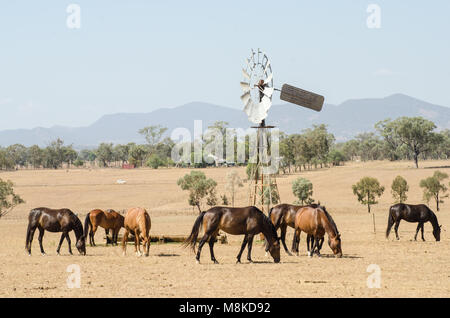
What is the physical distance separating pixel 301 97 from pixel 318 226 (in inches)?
385

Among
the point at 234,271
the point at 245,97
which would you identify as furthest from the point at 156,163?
the point at 234,271

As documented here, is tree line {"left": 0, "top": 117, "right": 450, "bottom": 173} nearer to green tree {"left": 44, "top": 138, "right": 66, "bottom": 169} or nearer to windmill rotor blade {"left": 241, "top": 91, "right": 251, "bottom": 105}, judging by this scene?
green tree {"left": 44, "top": 138, "right": 66, "bottom": 169}

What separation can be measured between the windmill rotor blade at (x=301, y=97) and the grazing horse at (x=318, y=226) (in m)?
8.36

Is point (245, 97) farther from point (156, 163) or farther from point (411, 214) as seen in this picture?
point (156, 163)

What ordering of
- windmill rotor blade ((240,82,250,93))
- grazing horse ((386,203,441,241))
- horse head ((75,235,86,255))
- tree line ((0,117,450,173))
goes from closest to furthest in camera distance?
horse head ((75,235,86,255)) < grazing horse ((386,203,441,241)) < windmill rotor blade ((240,82,250,93)) < tree line ((0,117,450,173))

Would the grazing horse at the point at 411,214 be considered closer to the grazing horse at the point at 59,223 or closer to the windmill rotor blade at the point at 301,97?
the windmill rotor blade at the point at 301,97

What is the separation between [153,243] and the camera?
97.1ft

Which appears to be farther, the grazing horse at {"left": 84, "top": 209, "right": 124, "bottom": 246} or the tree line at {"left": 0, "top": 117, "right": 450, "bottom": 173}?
the tree line at {"left": 0, "top": 117, "right": 450, "bottom": 173}

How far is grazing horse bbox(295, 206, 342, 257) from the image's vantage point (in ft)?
73.9

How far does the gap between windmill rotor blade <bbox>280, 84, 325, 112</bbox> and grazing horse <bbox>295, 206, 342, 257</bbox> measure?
8362 mm

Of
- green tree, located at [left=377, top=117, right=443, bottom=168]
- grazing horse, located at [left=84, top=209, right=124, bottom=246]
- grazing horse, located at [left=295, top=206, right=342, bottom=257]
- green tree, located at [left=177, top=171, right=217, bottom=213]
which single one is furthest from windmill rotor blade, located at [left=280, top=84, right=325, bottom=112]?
green tree, located at [left=377, top=117, right=443, bottom=168]

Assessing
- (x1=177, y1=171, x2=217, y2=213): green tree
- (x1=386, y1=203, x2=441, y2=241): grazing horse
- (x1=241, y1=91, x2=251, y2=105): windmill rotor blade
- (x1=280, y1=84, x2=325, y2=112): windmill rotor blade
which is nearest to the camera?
(x1=386, y1=203, x2=441, y2=241): grazing horse
